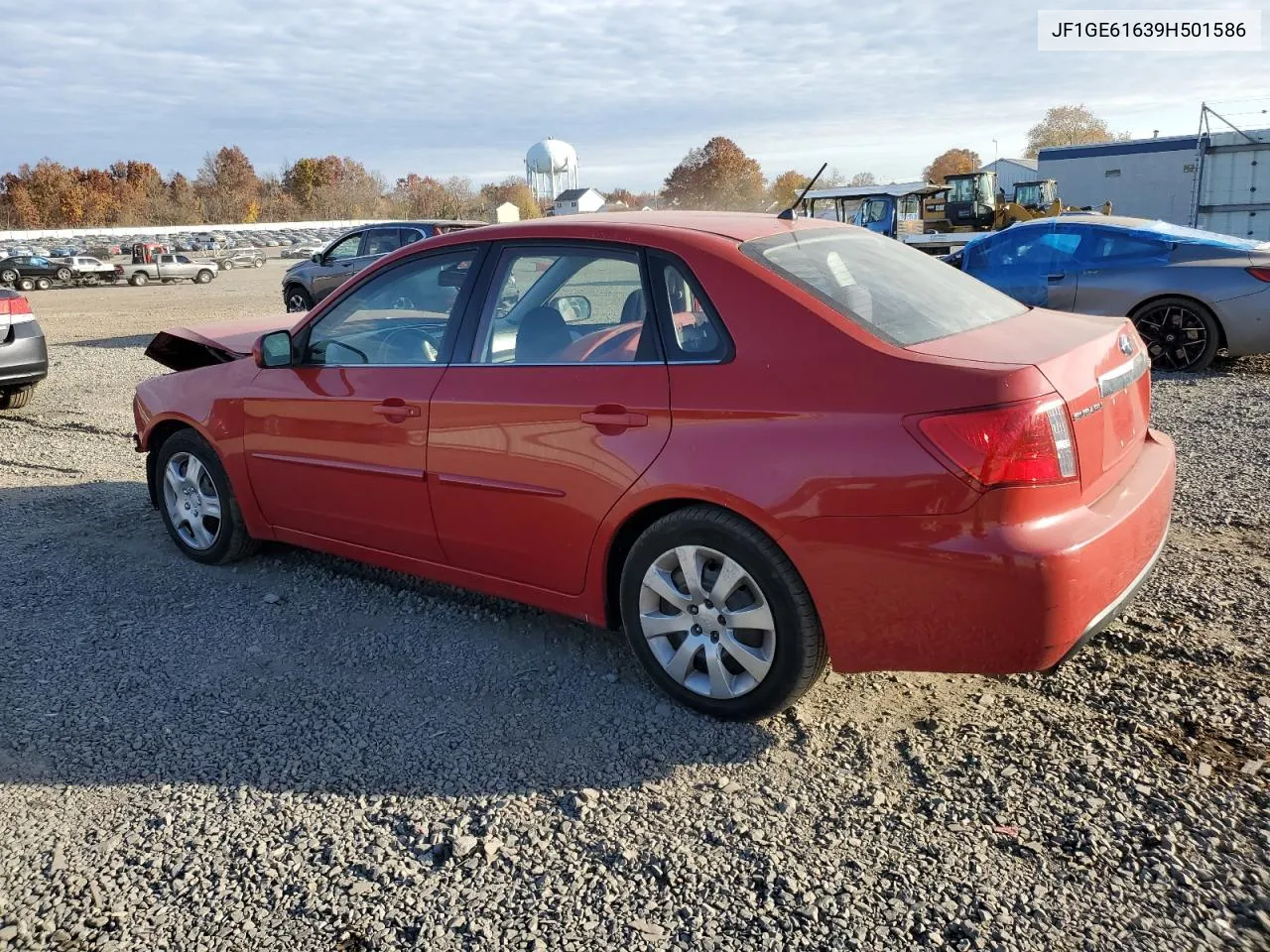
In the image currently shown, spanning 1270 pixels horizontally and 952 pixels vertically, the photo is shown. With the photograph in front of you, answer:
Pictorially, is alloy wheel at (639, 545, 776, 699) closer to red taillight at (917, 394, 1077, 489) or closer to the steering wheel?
red taillight at (917, 394, 1077, 489)

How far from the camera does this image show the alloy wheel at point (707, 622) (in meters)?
3.15

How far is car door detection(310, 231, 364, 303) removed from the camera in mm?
17078

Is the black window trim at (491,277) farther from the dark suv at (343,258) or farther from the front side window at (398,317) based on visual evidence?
the dark suv at (343,258)

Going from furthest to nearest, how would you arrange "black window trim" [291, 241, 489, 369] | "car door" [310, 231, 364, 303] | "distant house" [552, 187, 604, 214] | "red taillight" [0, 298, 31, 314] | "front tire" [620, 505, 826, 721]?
"distant house" [552, 187, 604, 214] < "car door" [310, 231, 364, 303] < "red taillight" [0, 298, 31, 314] < "black window trim" [291, 241, 489, 369] < "front tire" [620, 505, 826, 721]

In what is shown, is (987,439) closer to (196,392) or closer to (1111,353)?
(1111,353)

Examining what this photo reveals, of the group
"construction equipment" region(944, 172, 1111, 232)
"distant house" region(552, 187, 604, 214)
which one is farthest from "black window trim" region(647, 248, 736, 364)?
"distant house" region(552, 187, 604, 214)

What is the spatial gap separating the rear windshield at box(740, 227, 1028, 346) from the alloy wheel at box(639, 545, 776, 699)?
91 centimetres

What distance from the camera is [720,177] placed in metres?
109

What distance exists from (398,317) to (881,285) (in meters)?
2.05

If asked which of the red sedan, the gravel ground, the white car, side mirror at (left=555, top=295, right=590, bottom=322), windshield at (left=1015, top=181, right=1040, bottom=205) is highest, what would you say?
windshield at (left=1015, top=181, right=1040, bottom=205)

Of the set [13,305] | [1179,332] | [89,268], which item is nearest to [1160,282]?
A: [1179,332]

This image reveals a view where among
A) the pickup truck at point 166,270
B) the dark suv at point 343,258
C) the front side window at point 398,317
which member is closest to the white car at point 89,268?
the pickup truck at point 166,270

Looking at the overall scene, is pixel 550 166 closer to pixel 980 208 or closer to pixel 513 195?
pixel 513 195

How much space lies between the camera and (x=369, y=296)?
4285 millimetres
